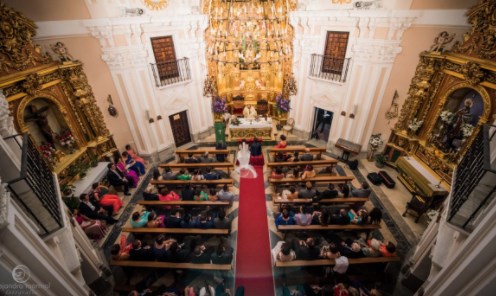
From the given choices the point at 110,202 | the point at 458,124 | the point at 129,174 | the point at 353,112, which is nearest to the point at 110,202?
the point at 110,202

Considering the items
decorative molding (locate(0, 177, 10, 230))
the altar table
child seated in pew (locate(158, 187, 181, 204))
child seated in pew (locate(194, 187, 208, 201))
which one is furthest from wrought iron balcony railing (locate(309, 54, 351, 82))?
decorative molding (locate(0, 177, 10, 230))

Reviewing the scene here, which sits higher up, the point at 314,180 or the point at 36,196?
the point at 36,196

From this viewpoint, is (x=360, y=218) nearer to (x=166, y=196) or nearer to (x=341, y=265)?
(x=341, y=265)

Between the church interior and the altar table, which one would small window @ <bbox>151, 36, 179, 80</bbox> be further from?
the altar table

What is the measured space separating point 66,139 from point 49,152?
2.79ft

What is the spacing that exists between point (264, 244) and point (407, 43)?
322 inches

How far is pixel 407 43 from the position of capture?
25.8ft

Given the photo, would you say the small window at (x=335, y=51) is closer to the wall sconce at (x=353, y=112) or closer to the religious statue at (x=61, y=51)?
the wall sconce at (x=353, y=112)

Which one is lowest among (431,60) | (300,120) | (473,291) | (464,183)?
(300,120)

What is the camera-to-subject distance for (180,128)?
37.7ft

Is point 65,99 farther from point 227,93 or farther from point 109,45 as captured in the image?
point 227,93

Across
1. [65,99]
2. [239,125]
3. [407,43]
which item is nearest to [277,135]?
[239,125]

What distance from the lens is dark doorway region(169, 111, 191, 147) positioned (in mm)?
11094

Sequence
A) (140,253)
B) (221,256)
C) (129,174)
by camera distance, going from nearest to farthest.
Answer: (221,256), (140,253), (129,174)
